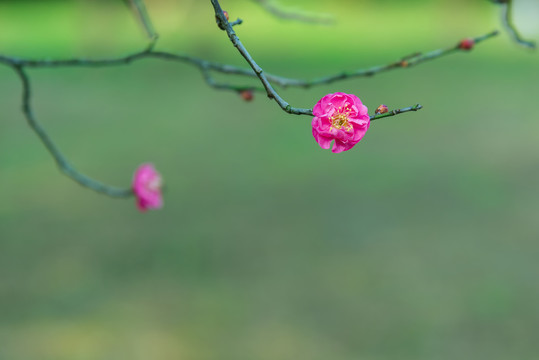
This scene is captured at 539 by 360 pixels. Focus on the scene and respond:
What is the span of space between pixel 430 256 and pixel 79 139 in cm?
535

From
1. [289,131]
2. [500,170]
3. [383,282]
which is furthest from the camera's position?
[289,131]

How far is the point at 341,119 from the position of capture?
1007 millimetres

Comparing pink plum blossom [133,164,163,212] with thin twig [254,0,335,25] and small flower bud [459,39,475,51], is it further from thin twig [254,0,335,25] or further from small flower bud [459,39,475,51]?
small flower bud [459,39,475,51]

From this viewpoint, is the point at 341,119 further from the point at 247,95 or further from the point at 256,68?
the point at 247,95

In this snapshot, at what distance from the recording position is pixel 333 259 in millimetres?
5453

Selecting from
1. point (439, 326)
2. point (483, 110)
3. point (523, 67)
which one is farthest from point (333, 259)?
point (523, 67)

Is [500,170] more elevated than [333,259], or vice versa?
[500,170]

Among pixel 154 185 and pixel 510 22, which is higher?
pixel 510 22

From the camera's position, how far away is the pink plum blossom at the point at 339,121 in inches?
39.8

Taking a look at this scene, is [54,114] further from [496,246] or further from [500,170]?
[496,246]

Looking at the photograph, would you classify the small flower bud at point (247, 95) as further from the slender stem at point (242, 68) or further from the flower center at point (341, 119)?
the flower center at point (341, 119)

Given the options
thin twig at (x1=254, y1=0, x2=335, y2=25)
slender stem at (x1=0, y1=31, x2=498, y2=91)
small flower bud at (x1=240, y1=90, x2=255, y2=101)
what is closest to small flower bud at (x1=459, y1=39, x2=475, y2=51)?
slender stem at (x1=0, y1=31, x2=498, y2=91)

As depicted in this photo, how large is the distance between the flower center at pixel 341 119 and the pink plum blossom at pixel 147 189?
1232mm

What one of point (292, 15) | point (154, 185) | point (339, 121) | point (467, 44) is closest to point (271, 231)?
point (154, 185)
